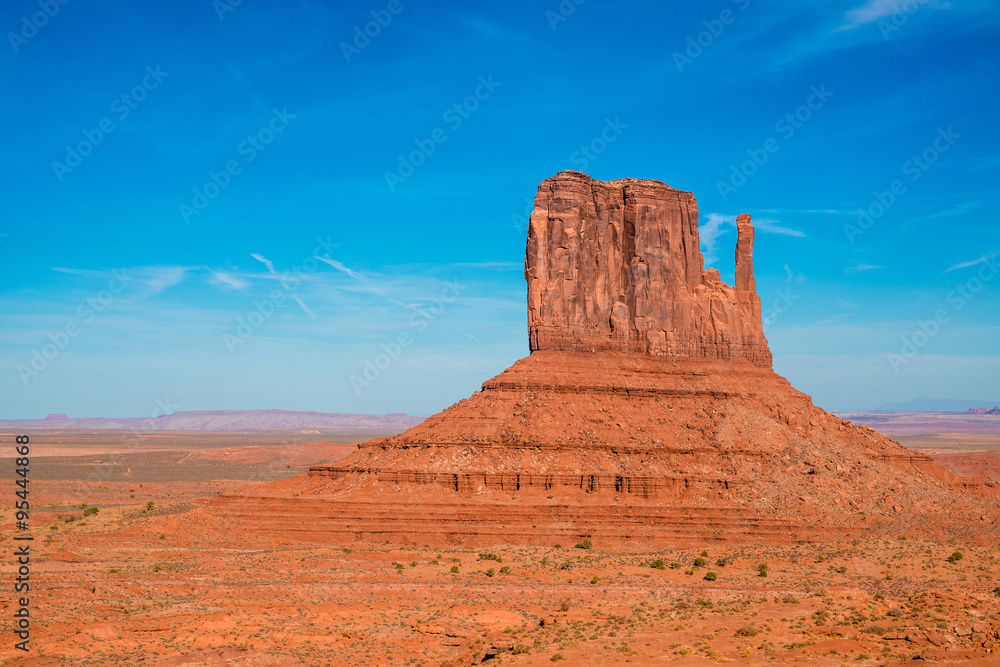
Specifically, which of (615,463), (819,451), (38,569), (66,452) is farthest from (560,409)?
(66,452)

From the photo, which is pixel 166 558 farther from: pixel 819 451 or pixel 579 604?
pixel 819 451

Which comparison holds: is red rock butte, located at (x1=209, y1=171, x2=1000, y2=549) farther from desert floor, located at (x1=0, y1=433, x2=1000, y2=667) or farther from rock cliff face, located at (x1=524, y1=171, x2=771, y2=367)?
desert floor, located at (x1=0, y1=433, x2=1000, y2=667)

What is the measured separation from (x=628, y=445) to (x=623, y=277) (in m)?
18.2

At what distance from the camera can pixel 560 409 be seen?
67500mm

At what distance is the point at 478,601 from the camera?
4056 cm

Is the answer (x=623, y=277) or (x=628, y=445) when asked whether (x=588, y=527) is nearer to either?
(x=628, y=445)

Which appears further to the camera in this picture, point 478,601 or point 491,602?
point 478,601

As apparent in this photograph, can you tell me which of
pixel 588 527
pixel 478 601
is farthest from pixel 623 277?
pixel 478 601

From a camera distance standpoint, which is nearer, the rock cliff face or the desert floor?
the desert floor

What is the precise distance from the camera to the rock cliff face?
75375 mm

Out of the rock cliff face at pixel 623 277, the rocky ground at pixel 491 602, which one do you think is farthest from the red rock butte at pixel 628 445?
the rocky ground at pixel 491 602

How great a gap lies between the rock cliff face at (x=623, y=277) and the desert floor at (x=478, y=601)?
2449cm

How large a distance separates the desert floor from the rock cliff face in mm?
24493

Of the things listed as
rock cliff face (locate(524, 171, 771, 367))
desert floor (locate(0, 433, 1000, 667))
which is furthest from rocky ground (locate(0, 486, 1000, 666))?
rock cliff face (locate(524, 171, 771, 367))
